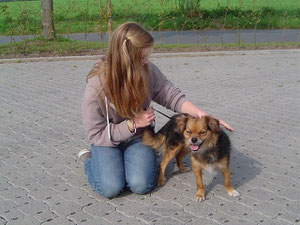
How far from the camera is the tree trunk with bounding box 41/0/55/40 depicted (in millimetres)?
13773

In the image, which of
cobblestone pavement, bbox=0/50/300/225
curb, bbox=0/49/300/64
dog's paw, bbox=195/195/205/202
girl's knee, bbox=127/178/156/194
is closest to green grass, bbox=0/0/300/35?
curb, bbox=0/49/300/64

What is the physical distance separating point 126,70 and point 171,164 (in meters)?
1.56

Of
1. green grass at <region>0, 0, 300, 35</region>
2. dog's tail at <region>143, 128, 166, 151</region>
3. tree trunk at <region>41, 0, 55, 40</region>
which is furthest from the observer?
green grass at <region>0, 0, 300, 35</region>

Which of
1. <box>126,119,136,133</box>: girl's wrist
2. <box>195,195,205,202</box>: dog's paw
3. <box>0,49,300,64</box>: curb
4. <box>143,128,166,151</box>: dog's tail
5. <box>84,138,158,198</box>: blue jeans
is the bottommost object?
<box>0,49,300,64</box>: curb

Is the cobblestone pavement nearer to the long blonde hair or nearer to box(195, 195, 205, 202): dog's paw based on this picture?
box(195, 195, 205, 202): dog's paw

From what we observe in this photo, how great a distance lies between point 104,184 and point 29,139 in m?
2.25

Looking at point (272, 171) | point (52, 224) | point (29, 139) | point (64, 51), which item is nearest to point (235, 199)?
point (272, 171)

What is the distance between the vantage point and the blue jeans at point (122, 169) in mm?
4109

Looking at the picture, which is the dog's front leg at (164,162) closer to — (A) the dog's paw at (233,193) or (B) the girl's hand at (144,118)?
(B) the girl's hand at (144,118)

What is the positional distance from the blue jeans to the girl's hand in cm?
36

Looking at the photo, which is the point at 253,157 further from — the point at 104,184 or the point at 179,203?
the point at 104,184

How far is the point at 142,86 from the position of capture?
158 inches

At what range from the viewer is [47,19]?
Result: 45.8ft

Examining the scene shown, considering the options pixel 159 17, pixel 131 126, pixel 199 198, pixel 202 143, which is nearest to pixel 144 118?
pixel 131 126
